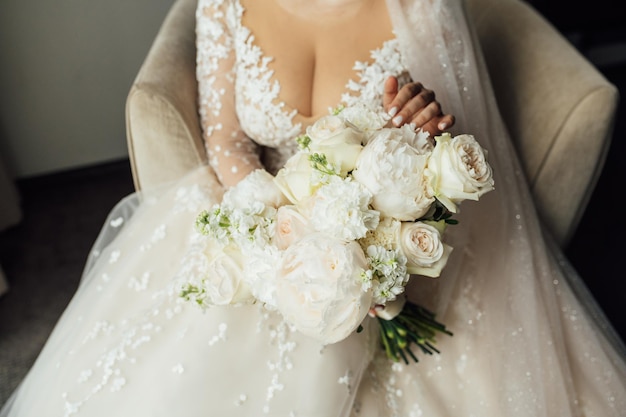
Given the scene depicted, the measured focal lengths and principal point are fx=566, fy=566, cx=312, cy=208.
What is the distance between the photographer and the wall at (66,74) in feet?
6.92

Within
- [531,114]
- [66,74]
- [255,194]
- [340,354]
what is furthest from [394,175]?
[66,74]

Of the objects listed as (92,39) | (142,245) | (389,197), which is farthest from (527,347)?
(92,39)

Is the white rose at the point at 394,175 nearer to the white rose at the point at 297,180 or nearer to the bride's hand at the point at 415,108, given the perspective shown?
the white rose at the point at 297,180

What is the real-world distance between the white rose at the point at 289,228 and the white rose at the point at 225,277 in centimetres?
7

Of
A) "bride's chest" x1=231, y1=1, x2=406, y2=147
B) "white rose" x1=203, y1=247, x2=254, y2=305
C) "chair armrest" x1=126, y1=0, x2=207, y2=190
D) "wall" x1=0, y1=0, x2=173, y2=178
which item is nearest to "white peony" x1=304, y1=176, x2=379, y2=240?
"white rose" x1=203, y1=247, x2=254, y2=305

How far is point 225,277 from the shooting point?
778mm

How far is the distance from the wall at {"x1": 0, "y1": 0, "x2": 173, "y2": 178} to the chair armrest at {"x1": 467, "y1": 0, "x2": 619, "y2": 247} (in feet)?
4.63

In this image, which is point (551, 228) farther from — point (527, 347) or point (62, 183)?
point (62, 183)

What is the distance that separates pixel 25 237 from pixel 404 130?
6.32 ft

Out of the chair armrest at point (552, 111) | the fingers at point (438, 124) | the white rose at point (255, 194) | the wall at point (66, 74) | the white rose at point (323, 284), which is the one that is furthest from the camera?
the wall at point (66, 74)

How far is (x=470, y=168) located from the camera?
725 millimetres

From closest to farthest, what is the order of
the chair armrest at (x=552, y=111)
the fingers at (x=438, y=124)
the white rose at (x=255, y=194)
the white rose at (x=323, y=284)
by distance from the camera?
the white rose at (x=323, y=284)
the white rose at (x=255, y=194)
the fingers at (x=438, y=124)
the chair armrest at (x=552, y=111)

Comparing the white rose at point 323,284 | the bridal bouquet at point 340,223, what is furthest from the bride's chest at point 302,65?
the white rose at point 323,284

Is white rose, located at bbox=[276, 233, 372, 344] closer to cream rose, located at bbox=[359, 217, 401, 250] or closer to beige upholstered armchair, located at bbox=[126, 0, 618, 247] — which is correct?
cream rose, located at bbox=[359, 217, 401, 250]
